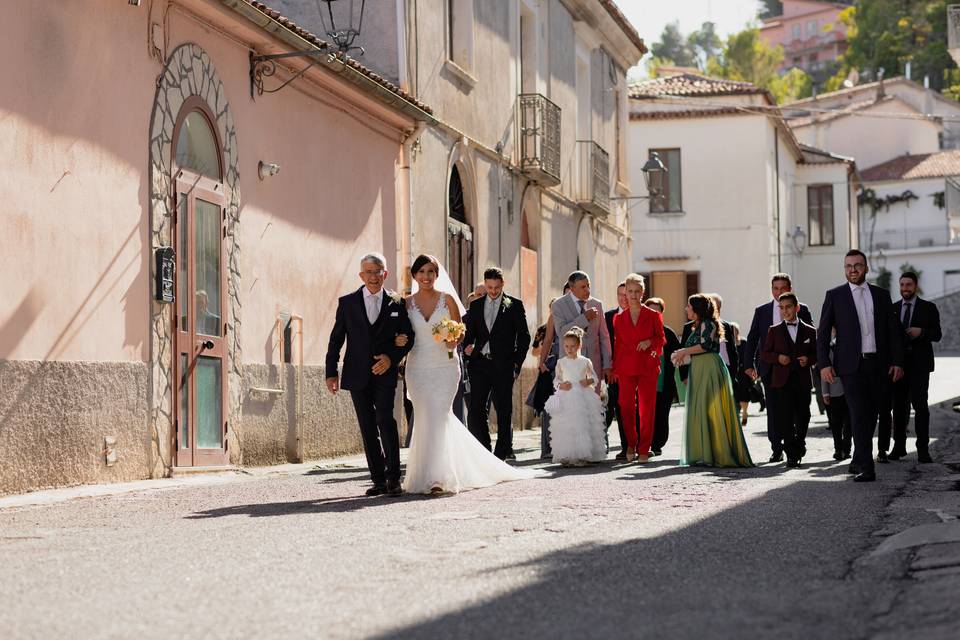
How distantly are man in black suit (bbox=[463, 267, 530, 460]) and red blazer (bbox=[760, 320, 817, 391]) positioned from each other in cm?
229

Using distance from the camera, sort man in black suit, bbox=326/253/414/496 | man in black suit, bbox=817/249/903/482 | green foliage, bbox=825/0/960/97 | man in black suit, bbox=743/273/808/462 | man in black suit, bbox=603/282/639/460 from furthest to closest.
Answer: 1. green foliage, bbox=825/0/960/97
2. man in black suit, bbox=603/282/639/460
3. man in black suit, bbox=743/273/808/462
4. man in black suit, bbox=817/249/903/482
5. man in black suit, bbox=326/253/414/496

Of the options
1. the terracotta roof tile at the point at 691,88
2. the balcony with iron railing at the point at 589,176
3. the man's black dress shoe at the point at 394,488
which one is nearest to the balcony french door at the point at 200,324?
the man's black dress shoe at the point at 394,488

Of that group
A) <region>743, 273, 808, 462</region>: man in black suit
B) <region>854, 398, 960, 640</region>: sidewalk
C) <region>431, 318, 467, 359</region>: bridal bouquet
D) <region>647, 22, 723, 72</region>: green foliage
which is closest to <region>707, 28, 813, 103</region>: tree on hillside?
<region>647, 22, 723, 72</region>: green foliage

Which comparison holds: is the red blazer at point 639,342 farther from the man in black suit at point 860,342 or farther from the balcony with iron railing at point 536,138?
the balcony with iron railing at point 536,138

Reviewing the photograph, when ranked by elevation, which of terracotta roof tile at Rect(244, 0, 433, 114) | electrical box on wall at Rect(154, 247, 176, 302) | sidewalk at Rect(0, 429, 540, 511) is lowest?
sidewalk at Rect(0, 429, 540, 511)

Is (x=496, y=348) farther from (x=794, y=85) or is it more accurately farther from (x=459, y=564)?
(x=794, y=85)

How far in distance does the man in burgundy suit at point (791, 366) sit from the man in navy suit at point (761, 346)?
0.20 feet

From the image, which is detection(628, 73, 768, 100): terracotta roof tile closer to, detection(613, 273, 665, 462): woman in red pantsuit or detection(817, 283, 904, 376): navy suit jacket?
detection(613, 273, 665, 462): woman in red pantsuit

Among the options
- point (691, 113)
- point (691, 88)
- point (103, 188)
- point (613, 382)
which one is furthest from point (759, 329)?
point (691, 88)

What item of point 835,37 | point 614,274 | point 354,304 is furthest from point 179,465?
point 835,37

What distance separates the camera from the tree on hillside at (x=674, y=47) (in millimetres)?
123938

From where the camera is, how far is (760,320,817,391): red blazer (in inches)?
551

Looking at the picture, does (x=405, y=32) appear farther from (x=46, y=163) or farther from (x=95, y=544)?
(x=95, y=544)

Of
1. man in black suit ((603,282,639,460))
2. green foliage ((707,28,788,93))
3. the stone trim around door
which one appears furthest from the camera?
green foliage ((707,28,788,93))
